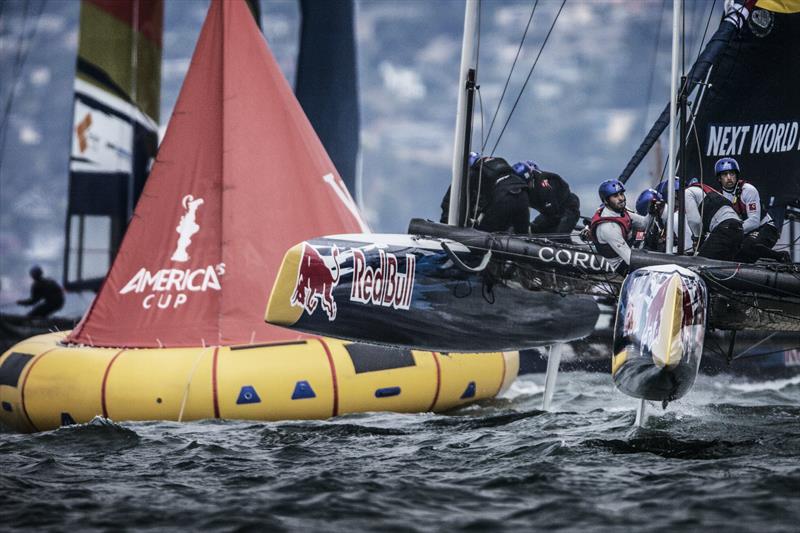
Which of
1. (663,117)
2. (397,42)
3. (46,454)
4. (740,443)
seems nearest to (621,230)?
(663,117)

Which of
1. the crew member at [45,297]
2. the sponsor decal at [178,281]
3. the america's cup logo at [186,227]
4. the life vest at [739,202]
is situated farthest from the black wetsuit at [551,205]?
the crew member at [45,297]

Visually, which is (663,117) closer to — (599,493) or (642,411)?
(642,411)

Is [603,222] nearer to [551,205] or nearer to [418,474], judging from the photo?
[551,205]

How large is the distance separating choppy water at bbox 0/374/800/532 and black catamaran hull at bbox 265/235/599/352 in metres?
0.61

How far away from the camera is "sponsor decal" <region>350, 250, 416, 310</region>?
23.1ft

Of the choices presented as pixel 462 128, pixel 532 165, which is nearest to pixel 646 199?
pixel 532 165

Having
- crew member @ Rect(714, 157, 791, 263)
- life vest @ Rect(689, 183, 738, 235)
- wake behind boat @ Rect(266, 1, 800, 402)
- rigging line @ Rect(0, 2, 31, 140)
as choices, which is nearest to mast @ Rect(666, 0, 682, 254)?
wake behind boat @ Rect(266, 1, 800, 402)

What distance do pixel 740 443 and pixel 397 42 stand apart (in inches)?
470

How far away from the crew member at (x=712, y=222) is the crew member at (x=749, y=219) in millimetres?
126

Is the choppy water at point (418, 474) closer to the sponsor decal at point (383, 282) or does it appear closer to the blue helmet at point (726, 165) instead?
the sponsor decal at point (383, 282)

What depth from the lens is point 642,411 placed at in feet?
Result: 21.4

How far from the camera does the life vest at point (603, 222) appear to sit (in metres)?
7.07

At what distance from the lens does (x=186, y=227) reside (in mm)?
8727

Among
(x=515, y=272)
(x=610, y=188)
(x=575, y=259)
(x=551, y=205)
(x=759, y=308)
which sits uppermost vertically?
(x=610, y=188)
